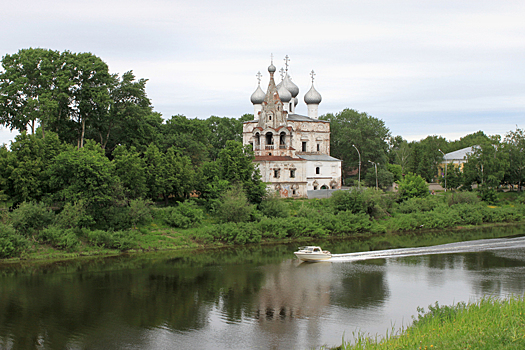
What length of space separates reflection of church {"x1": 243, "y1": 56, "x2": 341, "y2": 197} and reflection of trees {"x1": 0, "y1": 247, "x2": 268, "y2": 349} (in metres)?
18.2

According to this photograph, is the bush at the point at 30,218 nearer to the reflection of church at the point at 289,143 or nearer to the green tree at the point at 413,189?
the reflection of church at the point at 289,143

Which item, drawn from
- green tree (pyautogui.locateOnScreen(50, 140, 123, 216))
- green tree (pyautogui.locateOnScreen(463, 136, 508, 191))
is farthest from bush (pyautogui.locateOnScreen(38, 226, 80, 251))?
green tree (pyautogui.locateOnScreen(463, 136, 508, 191))

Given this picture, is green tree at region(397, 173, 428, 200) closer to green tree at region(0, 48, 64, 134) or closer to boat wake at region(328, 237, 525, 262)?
boat wake at region(328, 237, 525, 262)

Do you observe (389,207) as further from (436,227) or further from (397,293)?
(397,293)

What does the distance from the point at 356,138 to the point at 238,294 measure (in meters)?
45.3

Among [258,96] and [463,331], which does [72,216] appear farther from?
[258,96]

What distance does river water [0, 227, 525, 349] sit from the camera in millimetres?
18469

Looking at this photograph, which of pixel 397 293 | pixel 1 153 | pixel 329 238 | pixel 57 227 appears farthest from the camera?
pixel 329 238

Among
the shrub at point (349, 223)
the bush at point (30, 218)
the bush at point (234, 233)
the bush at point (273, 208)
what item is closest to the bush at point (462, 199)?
the shrub at point (349, 223)

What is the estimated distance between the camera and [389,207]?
4756cm

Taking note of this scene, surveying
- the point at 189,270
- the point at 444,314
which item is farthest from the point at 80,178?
the point at 444,314

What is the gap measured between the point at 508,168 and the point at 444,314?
43873 mm

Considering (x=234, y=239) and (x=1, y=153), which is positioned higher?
(x=1, y=153)

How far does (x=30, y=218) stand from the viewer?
31859 mm
